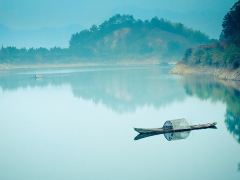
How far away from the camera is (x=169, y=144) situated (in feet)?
70.0

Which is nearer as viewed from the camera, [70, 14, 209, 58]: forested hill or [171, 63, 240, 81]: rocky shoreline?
[171, 63, 240, 81]: rocky shoreline

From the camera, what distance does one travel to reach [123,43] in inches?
5782

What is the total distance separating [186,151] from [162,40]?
405ft

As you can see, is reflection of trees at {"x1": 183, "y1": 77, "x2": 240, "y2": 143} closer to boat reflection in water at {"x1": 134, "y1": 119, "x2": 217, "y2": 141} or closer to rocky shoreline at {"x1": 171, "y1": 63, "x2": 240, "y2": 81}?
rocky shoreline at {"x1": 171, "y1": 63, "x2": 240, "y2": 81}

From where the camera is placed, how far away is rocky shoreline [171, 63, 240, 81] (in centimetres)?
4847

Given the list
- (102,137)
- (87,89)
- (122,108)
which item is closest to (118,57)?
(87,89)

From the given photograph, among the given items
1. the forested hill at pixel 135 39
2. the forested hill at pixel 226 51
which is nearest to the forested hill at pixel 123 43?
the forested hill at pixel 135 39

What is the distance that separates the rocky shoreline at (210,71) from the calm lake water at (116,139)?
7041 mm

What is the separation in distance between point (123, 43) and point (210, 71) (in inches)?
3443

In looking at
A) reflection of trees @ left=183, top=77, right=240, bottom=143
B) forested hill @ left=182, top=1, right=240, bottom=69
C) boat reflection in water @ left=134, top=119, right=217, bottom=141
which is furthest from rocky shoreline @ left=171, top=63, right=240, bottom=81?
boat reflection in water @ left=134, top=119, right=217, bottom=141

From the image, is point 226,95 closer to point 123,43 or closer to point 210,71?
point 210,71

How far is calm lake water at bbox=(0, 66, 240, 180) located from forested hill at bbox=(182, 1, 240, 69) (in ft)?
30.2

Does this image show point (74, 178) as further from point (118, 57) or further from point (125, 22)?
point (125, 22)

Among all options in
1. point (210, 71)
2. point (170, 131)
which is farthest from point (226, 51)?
point (170, 131)
